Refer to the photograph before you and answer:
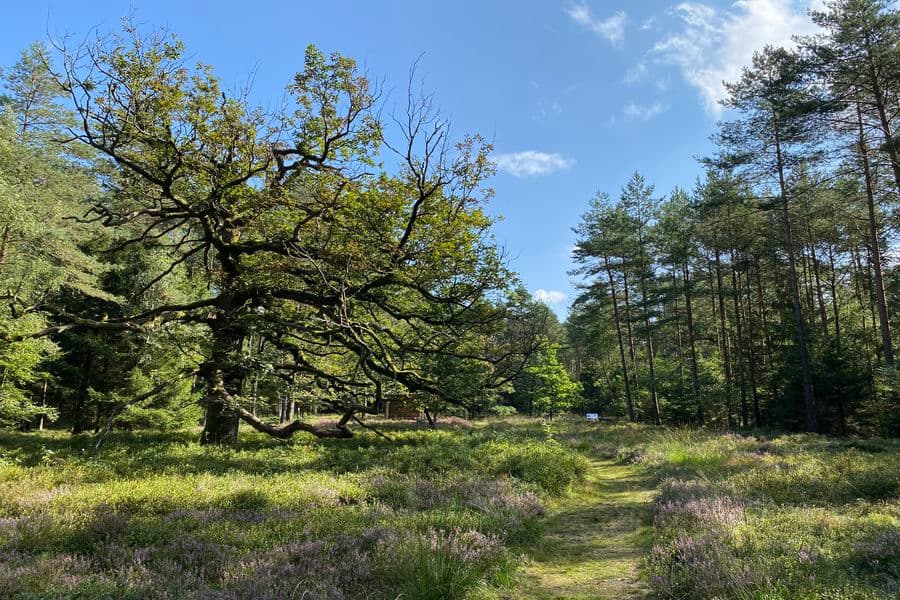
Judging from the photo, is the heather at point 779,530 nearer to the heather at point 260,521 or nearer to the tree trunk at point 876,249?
the heather at point 260,521

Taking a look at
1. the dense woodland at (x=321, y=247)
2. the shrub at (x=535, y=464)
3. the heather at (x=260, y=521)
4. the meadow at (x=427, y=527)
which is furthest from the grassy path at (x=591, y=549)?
the dense woodland at (x=321, y=247)

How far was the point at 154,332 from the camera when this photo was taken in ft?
36.0

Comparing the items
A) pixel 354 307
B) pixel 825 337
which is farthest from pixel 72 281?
pixel 825 337

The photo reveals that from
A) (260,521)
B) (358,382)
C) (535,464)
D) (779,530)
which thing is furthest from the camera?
(358,382)

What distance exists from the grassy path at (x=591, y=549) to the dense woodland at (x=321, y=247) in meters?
3.77

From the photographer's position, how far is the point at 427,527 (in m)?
5.87

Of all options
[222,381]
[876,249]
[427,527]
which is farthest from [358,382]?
[876,249]

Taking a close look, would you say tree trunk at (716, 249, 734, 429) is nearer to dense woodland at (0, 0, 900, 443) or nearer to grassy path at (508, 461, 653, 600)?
dense woodland at (0, 0, 900, 443)

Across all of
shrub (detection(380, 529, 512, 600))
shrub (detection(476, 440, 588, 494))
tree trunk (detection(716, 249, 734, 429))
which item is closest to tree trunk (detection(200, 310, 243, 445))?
shrub (detection(476, 440, 588, 494))

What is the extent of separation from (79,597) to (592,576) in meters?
5.00

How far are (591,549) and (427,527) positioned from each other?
235 cm

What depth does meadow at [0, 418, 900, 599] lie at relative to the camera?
408cm

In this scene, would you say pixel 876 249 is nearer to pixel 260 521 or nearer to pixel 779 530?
pixel 779 530

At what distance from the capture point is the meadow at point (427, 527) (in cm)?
408
